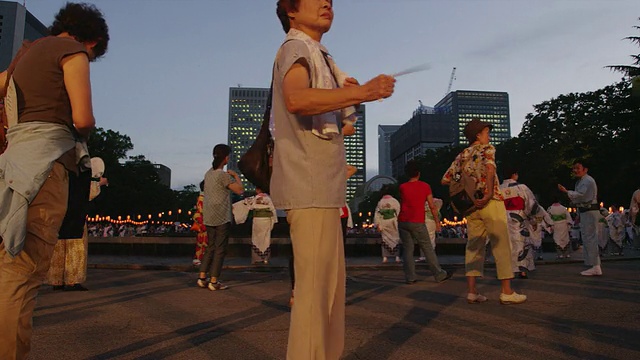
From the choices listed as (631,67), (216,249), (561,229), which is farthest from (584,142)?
(216,249)

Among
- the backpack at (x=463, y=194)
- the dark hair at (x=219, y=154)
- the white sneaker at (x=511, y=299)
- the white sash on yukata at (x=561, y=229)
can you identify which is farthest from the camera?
the white sash on yukata at (x=561, y=229)

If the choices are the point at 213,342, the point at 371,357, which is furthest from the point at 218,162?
the point at 371,357

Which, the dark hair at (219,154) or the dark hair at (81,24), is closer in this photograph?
the dark hair at (81,24)

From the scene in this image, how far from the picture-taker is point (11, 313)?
2.18m

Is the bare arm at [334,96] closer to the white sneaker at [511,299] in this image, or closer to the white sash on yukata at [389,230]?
the white sneaker at [511,299]

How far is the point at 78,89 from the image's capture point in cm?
238

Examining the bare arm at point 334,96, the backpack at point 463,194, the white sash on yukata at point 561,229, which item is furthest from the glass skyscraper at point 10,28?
the bare arm at point 334,96

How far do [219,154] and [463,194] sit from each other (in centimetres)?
374

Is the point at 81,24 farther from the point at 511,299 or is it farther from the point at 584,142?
the point at 584,142

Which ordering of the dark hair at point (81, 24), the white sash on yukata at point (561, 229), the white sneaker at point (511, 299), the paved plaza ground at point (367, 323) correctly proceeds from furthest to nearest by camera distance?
1. the white sash on yukata at point (561, 229)
2. the white sneaker at point (511, 299)
3. the paved plaza ground at point (367, 323)
4. the dark hair at point (81, 24)

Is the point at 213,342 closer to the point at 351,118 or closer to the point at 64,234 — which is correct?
the point at 64,234

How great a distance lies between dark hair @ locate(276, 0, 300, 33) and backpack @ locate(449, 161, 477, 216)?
12.7 ft

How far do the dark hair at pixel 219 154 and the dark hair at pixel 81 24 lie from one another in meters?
4.76

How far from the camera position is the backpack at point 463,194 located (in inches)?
230
